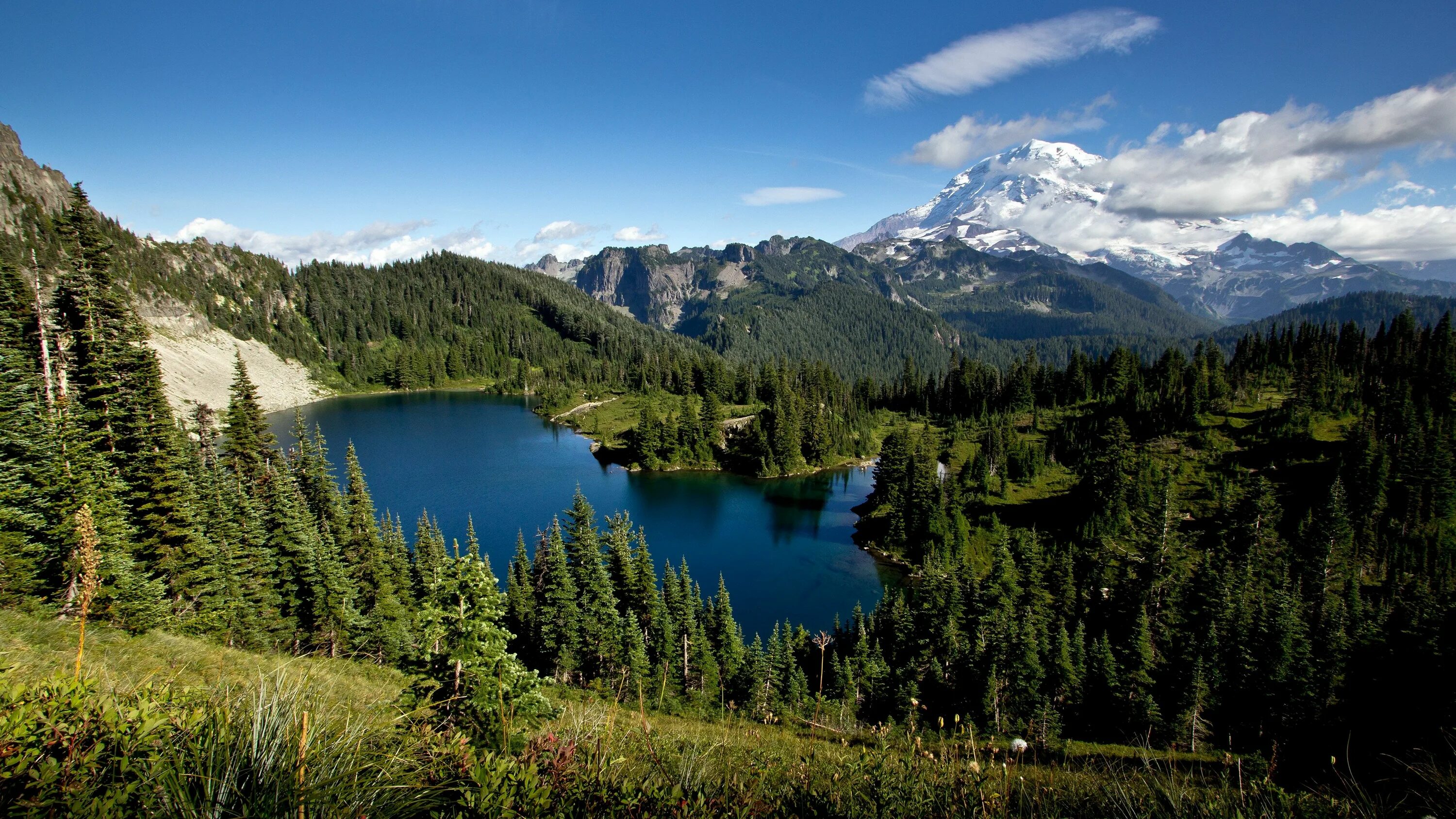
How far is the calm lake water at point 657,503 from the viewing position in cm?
6141

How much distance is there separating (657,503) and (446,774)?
82.7 m

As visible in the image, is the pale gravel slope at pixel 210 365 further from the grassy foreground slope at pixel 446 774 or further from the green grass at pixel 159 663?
the grassy foreground slope at pixel 446 774

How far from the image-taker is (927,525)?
225 feet

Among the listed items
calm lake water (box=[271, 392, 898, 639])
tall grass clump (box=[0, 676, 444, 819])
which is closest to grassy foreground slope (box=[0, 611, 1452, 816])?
tall grass clump (box=[0, 676, 444, 819])

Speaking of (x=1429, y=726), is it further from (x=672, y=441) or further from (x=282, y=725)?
(x=672, y=441)

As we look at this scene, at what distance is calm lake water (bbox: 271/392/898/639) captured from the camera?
6141 centimetres

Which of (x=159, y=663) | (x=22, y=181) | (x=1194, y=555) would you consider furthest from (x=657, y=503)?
(x=22, y=181)

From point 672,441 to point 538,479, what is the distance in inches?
957

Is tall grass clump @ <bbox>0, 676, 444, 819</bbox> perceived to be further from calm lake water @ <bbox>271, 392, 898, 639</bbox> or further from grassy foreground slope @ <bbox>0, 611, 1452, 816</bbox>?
calm lake water @ <bbox>271, 392, 898, 639</bbox>

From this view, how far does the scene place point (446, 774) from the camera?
526 centimetres

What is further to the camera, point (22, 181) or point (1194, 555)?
point (22, 181)

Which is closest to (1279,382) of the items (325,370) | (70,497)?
(70,497)

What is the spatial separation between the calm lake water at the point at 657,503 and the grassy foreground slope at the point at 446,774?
4594 centimetres

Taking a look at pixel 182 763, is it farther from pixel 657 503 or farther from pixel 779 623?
pixel 657 503
